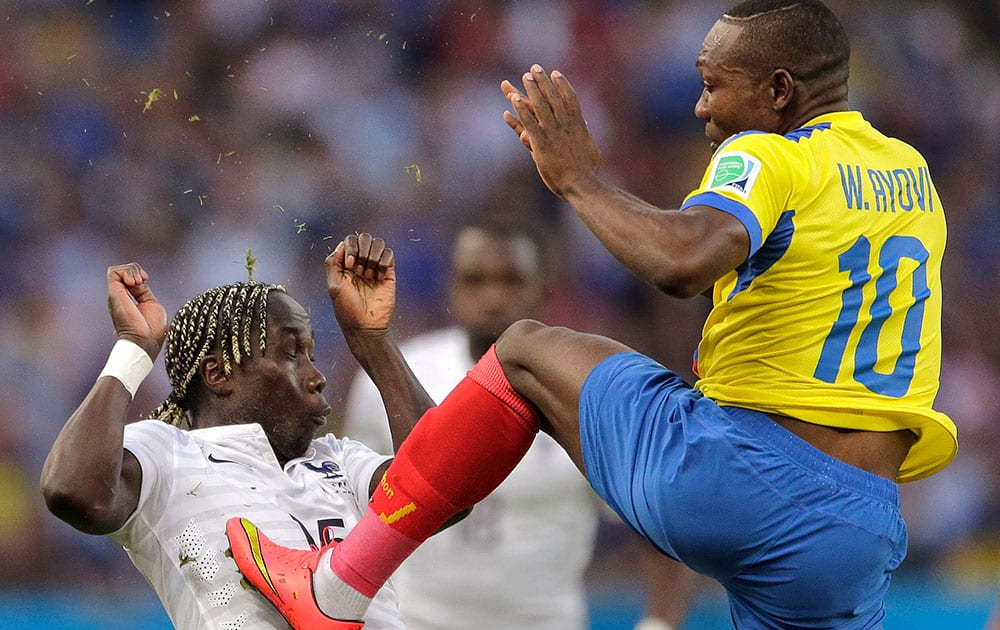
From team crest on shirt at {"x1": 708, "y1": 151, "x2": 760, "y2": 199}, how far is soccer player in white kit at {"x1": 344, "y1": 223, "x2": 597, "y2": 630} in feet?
7.13

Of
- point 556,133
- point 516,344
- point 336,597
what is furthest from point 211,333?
point 556,133

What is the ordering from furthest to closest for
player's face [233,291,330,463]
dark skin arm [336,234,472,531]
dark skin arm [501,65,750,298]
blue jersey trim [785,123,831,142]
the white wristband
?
dark skin arm [336,234,472,531] < player's face [233,291,330,463] < the white wristband < blue jersey trim [785,123,831,142] < dark skin arm [501,65,750,298]

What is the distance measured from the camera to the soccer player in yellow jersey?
7.73 feet

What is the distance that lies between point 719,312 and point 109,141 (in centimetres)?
443

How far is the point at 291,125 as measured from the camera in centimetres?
634

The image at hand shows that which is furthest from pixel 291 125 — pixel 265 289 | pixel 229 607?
pixel 229 607

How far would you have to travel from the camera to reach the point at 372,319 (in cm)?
337

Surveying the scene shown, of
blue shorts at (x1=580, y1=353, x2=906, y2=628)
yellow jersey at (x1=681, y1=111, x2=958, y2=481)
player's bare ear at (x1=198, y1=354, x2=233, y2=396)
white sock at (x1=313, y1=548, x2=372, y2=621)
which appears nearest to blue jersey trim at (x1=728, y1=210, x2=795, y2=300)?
yellow jersey at (x1=681, y1=111, x2=958, y2=481)

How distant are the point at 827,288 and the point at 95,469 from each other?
1540mm

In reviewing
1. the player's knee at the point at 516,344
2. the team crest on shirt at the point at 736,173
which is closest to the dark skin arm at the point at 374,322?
the player's knee at the point at 516,344

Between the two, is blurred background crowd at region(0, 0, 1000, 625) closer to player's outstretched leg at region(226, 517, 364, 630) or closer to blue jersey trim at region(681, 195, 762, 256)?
player's outstretched leg at region(226, 517, 364, 630)

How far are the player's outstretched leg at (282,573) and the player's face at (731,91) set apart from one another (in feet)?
4.21

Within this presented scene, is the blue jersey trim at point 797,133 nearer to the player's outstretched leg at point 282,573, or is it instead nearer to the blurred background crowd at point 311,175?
the player's outstretched leg at point 282,573

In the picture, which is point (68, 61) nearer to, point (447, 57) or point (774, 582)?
point (447, 57)
